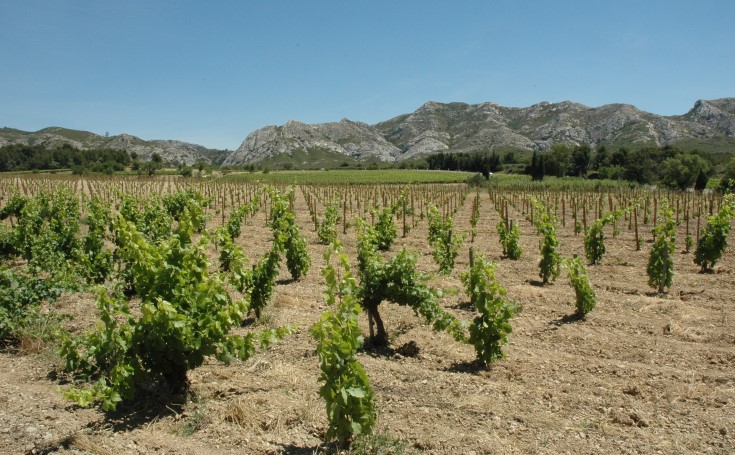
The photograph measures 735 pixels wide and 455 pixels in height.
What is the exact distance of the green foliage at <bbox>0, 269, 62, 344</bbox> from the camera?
6.68 meters

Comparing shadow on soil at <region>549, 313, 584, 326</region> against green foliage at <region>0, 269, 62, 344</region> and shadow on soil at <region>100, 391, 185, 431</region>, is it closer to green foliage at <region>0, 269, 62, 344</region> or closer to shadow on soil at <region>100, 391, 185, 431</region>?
shadow on soil at <region>100, 391, 185, 431</region>

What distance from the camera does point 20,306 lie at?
7117 mm

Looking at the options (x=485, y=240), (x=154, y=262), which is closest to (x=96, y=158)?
(x=485, y=240)

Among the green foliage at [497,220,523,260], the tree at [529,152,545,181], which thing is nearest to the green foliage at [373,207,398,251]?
the green foliage at [497,220,523,260]

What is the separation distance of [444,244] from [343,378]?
876 cm

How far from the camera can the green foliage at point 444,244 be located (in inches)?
464

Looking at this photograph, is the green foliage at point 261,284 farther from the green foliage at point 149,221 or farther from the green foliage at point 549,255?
the green foliage at point 549,255

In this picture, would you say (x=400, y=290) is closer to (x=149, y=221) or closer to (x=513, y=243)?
(x=513, y=243)

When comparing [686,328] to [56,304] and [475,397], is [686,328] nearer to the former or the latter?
[475,397]

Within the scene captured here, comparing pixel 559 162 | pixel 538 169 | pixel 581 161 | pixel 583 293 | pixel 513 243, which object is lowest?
pixel 583 293

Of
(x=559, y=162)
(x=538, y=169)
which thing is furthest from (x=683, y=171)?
(x=559, y=162)

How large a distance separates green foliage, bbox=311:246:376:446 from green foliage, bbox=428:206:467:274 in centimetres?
690

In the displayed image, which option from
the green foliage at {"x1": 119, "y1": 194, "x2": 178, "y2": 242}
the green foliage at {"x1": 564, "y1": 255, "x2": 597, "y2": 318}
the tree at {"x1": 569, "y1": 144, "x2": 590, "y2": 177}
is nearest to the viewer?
the green foliage at {"x1": 564, "y1": 255, "x2": 597, "y2": 318}

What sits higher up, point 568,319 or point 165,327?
point 165,327
